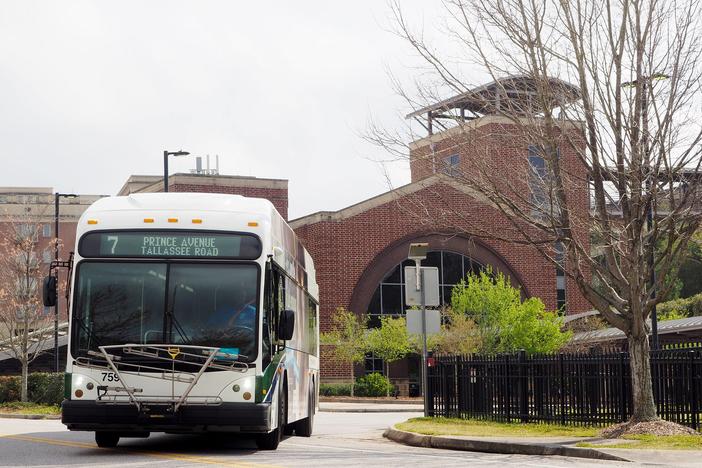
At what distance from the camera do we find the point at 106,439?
16.9m

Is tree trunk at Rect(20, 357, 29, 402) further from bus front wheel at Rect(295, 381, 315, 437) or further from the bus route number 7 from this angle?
the bus route number 7

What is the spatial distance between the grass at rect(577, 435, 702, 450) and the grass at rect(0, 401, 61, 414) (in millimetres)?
21893

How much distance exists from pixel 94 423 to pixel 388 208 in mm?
39484

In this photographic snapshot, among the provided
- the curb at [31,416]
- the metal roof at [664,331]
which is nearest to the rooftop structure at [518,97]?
the curb at [31,416]

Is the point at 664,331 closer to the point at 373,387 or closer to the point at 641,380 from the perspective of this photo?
the point at 373,387

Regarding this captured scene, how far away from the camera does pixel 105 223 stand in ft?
51.3

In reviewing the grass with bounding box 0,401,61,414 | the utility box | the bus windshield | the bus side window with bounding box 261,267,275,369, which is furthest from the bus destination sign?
the grass with bounding box 0,401,61,414

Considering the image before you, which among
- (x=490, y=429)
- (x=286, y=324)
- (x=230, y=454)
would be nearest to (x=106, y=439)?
(x=230, y=454)

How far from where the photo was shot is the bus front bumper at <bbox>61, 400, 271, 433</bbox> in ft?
49.0

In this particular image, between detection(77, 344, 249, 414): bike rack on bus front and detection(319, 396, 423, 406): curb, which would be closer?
detection(77, 344, 249, 414): bike rack on bus front

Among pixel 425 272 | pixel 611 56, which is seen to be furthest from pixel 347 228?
pixel 611 56

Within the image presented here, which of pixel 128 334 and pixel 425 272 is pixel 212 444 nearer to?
pixel 128 334

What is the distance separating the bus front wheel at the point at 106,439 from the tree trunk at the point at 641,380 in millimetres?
8432

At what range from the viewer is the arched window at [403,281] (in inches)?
2125
